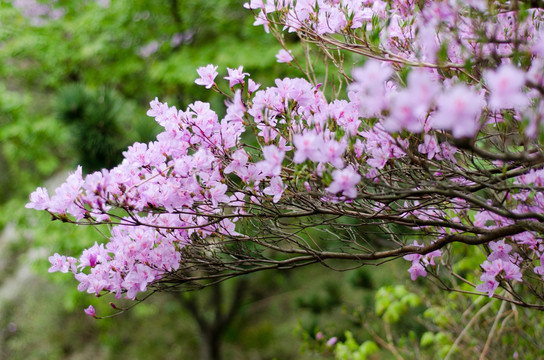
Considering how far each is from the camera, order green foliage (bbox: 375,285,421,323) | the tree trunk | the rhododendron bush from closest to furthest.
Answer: the rhododendron bush, green foliage (bbox: 375,285,421,323), the tree trunk

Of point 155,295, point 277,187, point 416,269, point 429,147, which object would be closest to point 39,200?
point 277,187

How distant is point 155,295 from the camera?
16.1 feet

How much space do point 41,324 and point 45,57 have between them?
4.46 meters

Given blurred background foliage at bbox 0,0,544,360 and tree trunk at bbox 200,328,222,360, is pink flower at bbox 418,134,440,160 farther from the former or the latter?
tree trunk at bbox 200,328,222,360

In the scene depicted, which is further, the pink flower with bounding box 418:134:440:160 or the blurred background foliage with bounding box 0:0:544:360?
the blurred background foliage with bounding box 0:0:544:360

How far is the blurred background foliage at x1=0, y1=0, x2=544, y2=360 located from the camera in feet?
10.6

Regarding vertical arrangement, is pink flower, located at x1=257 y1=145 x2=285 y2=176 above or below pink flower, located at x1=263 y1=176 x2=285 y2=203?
above

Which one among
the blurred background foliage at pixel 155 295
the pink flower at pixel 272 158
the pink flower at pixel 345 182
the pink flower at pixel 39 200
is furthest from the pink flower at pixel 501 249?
the pink flower at pixel 39 200

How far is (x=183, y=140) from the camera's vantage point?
4.72ft

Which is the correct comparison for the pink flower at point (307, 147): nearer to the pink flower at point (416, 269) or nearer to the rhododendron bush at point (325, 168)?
the rhododendron bush at point (325, 168)

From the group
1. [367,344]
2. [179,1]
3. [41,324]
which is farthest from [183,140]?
[41,324]

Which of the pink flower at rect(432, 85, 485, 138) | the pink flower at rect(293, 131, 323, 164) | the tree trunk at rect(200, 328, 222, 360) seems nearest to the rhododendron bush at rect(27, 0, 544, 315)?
the pink flower at rect(293, 131, 323, 164)

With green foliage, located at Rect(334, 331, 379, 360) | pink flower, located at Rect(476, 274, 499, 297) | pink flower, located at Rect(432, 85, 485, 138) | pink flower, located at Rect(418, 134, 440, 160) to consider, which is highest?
pink flower, located at Rect(432, 85, 485, 138)

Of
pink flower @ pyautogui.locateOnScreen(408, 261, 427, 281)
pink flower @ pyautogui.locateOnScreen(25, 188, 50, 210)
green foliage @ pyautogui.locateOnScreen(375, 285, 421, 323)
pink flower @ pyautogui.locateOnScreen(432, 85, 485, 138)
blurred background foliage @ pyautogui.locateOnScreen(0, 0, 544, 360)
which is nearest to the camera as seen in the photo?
pink flower @ pyautogui.locateOnScreen(432, 85, 485, 138)
